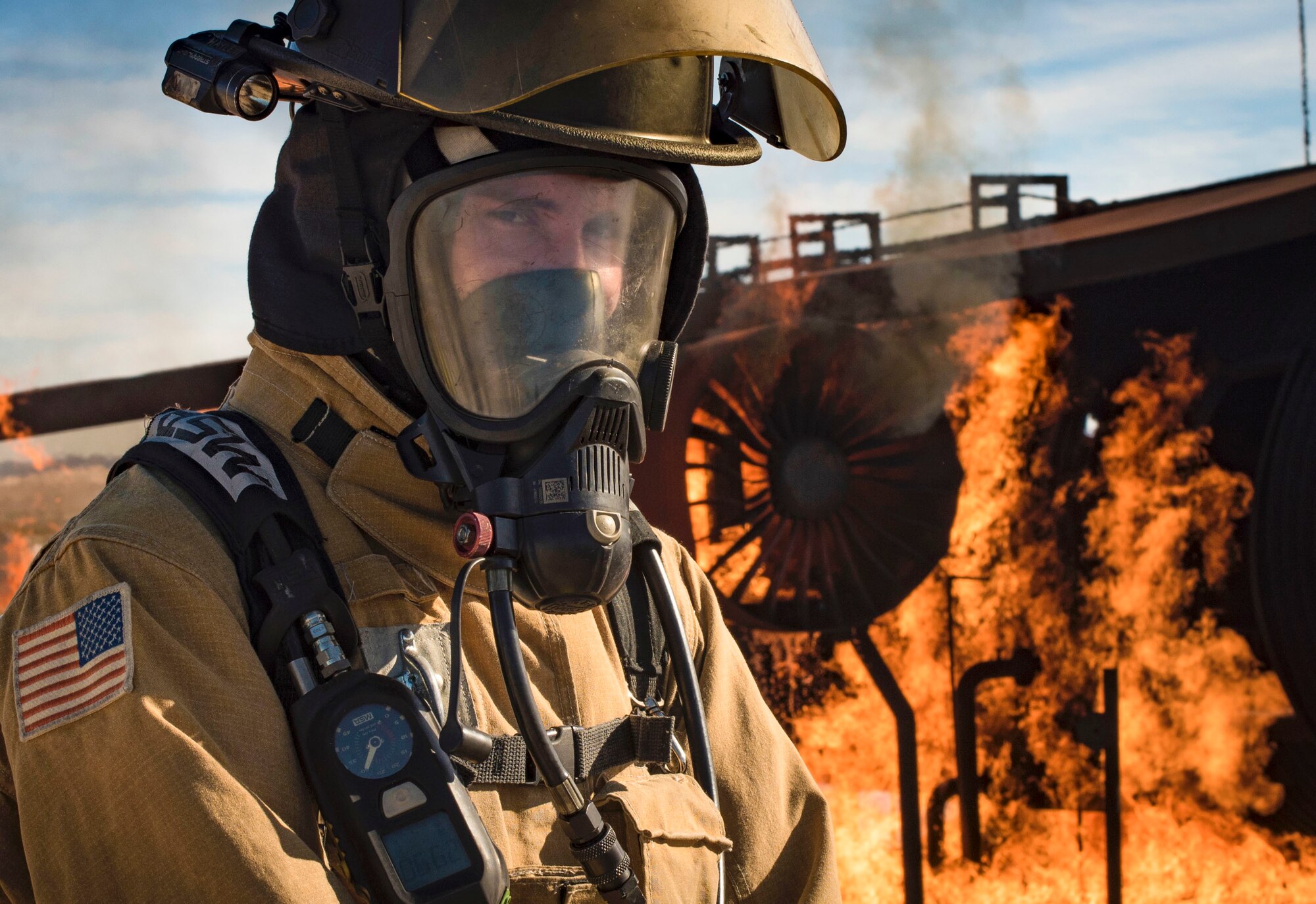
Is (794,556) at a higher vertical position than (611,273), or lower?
lower

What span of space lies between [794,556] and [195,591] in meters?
4.99

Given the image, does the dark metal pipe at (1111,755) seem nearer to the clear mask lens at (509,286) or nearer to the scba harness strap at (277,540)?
the scba harness strap at (277,540)

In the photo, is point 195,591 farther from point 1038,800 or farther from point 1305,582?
point 1038,800

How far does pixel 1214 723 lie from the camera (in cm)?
584

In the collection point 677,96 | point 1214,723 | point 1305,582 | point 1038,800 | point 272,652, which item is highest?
point 677,96

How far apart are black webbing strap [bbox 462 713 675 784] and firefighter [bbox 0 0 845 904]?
0.4 inches

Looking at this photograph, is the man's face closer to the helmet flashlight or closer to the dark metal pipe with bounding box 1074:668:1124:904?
the helmet flashlight

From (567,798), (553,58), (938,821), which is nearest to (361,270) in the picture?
(553,58)

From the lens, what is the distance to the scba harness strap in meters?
1.40

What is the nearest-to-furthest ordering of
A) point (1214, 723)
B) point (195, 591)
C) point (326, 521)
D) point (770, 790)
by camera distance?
1. point (195, 591)
2. point (326, 521)
3. point (770, 790)
4. point (1214, 723)

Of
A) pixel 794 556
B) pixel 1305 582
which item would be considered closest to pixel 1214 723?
pixel 1305 582

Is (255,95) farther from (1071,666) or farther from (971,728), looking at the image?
(1071,666)

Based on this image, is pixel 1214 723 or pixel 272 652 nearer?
pixel 272 652

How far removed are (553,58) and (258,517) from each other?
Result: 71 centimetres
